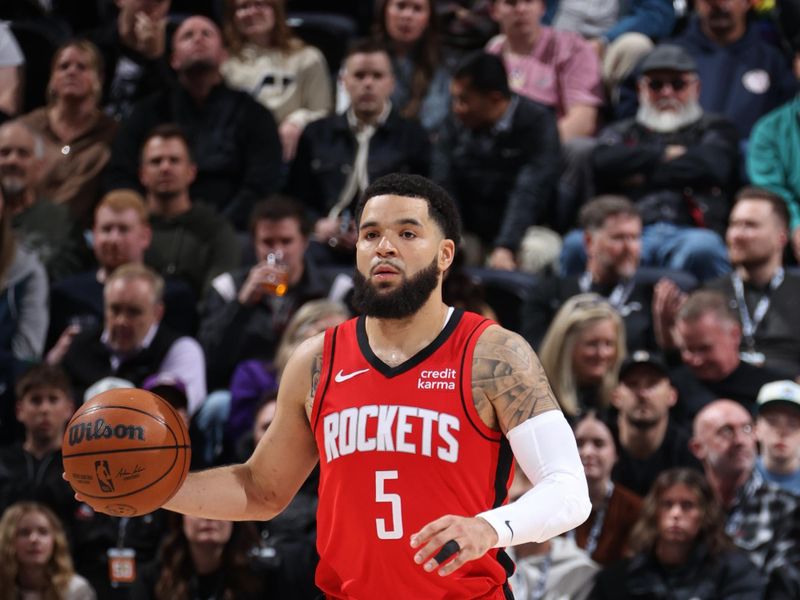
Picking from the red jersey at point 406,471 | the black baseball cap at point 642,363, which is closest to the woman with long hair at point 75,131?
the black baseball cap at point 642,363

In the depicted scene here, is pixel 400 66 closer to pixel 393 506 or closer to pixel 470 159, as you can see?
pixel 470 159

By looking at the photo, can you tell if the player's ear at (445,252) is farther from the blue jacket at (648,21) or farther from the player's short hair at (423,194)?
the blue jacket at (648,21)

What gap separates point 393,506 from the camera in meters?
4.31

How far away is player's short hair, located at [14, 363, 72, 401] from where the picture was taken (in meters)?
7.52

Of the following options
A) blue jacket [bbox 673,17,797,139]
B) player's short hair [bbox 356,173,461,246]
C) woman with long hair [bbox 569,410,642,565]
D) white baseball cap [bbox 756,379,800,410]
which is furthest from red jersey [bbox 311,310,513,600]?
blue jacket [bbox 673,17,797,139]

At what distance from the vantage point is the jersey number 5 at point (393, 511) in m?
4.32

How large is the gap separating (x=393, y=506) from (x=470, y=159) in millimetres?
4801

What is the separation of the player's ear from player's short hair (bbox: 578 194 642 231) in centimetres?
360

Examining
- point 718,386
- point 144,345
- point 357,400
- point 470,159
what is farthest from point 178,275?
point 357,400

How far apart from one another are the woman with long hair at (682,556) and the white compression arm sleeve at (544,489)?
2769mm

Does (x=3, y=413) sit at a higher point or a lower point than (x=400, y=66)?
lower

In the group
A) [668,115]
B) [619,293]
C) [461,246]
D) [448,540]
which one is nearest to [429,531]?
[448,540]

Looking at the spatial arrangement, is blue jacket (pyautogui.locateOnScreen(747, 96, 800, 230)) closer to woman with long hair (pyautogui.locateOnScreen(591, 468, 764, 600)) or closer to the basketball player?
woman with long hair (pyautogui.locateOnScreen(591, 468, 764, 600))

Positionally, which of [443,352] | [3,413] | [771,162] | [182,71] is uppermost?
[182,71]
